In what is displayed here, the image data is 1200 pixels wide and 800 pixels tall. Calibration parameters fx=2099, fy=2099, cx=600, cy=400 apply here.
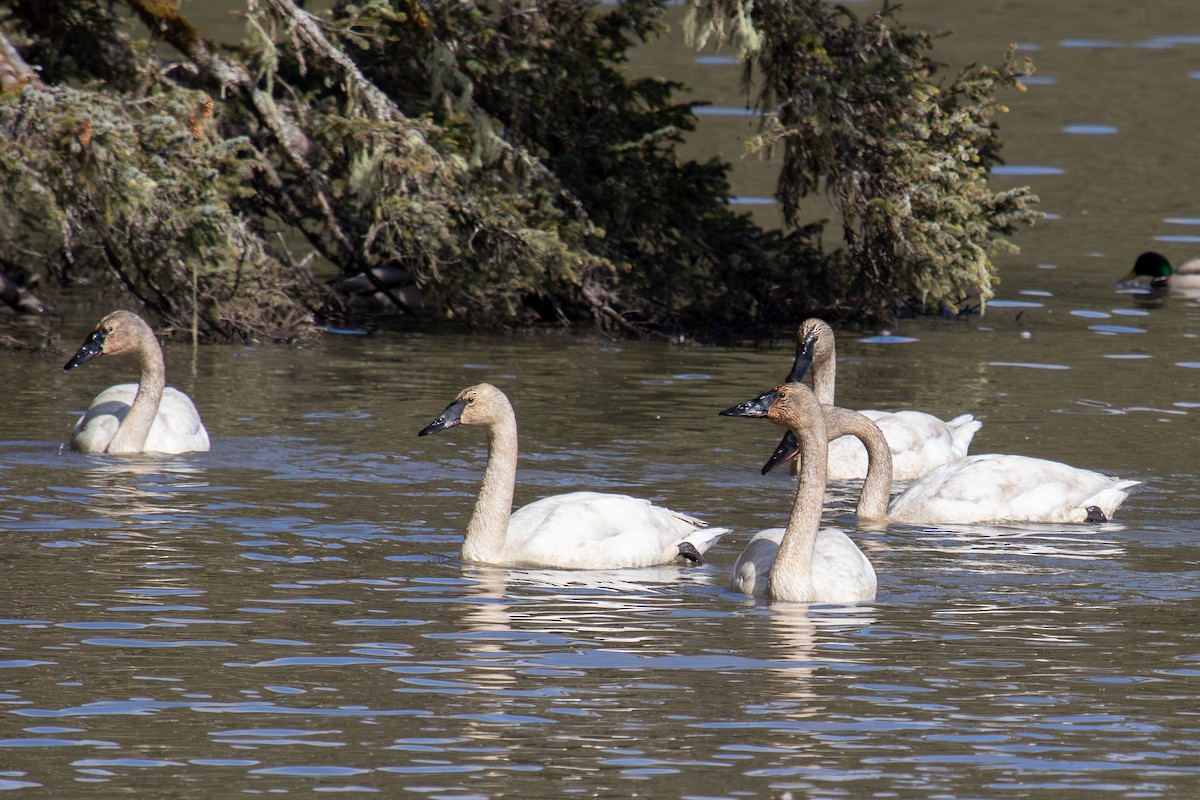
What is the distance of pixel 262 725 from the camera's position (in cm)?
836

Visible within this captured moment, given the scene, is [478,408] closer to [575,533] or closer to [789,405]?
[575,533]

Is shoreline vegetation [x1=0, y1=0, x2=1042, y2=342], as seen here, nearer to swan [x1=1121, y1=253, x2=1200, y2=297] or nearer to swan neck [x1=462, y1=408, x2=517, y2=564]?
swan [x1=1121, y1=253, x2=1200, y2=297]

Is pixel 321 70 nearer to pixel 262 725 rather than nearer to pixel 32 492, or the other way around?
pixel 32 492

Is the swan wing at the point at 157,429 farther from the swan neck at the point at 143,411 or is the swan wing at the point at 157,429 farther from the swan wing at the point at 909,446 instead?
the swan wing at the point at 909,446

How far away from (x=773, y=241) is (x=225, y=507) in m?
10.1

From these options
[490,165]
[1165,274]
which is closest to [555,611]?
[490,165]

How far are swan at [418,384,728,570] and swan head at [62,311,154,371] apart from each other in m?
5.19

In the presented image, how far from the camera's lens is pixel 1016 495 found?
13.6m

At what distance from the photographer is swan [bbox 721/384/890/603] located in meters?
11.0

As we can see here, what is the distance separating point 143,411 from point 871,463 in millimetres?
5308

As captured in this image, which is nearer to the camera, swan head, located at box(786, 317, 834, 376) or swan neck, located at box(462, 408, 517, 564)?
swan neck, located at box(462, 408, 517, 564)

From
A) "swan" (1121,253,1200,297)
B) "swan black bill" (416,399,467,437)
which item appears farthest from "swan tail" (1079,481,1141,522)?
"swan" (1121,253,1200,297)

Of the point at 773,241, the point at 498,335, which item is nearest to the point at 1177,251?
the point at 773,241

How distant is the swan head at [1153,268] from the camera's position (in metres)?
25.9
